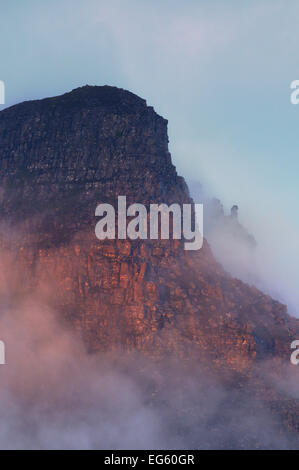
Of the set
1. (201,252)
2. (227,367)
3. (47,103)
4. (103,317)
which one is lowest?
(227,367)

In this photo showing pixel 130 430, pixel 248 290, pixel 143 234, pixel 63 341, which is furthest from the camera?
pixel 248 290

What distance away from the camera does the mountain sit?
10562cm

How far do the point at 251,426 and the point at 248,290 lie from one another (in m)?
39.8

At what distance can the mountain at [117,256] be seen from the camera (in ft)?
347

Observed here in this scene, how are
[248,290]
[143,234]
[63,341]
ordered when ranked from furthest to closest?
[248,290]
[143,234]
[63,341]

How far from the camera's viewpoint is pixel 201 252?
406 ft

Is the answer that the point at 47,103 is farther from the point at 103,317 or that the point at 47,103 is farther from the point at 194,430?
the point at 194,430

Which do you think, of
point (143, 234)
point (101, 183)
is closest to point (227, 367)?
point (143, 234)

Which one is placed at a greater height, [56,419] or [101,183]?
[101,183]

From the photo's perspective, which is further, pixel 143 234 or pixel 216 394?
pixel 143 234

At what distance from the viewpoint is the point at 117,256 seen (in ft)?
362

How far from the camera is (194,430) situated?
3519 inches

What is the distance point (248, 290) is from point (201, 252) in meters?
15.4

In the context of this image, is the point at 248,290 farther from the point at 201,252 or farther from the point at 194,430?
the point at 194,430
